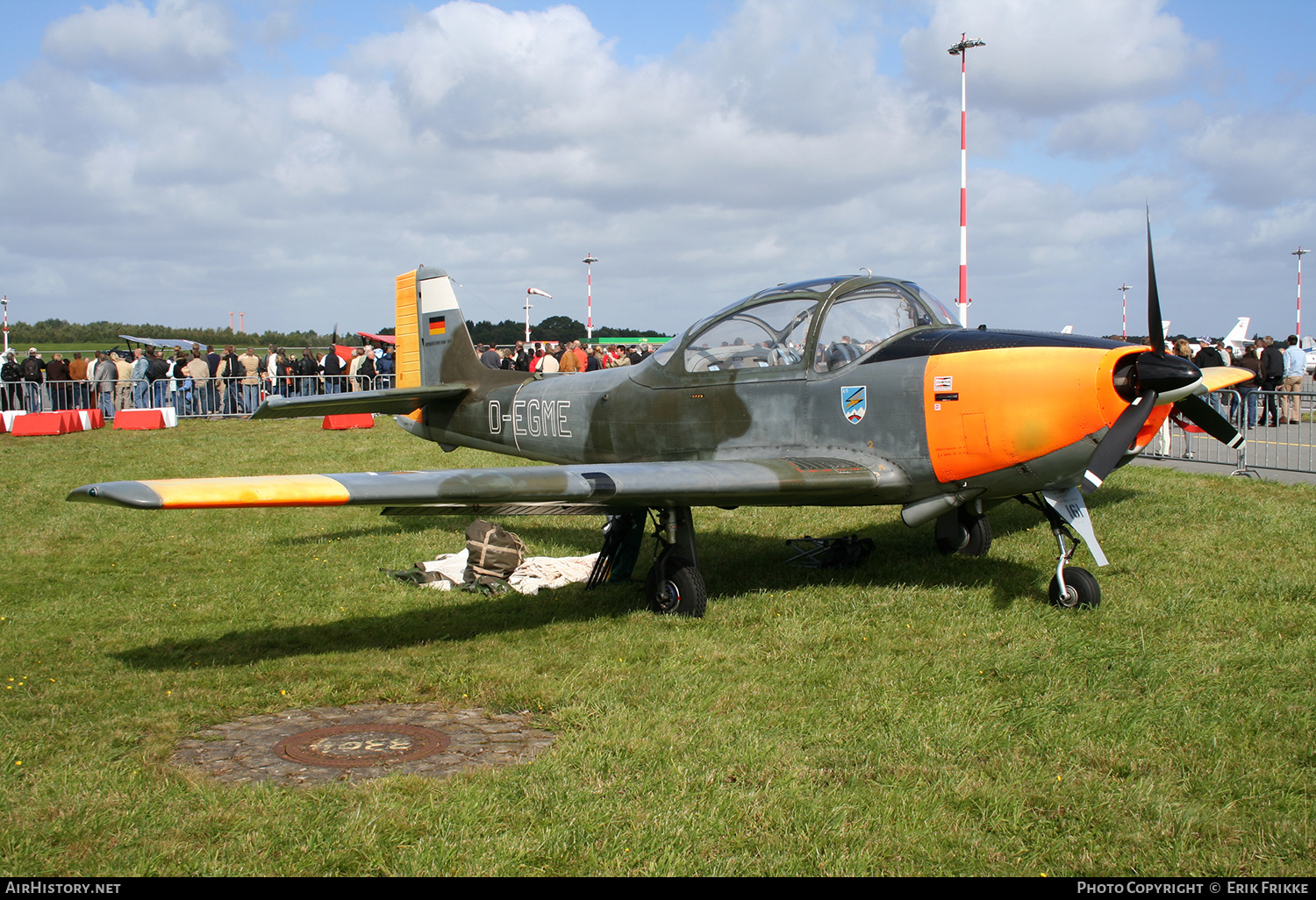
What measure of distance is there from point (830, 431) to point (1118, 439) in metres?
2.00

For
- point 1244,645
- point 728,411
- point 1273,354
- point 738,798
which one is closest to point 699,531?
point 728,411

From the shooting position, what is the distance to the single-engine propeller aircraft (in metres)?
5.99

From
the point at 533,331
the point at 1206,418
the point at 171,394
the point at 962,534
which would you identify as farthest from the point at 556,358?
the point at 533,331

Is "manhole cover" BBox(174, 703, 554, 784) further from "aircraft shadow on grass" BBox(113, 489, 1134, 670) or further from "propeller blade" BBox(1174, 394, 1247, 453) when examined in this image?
"propeller blade" BBox(1174, 394, 1247, 453)

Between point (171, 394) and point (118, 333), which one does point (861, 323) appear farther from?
point (118, 333)

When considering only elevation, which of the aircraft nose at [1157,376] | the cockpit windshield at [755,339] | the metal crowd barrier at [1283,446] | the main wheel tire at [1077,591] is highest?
the cockpit windshield at [755,339]

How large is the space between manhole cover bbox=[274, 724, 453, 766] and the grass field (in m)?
0.40

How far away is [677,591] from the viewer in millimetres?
7066

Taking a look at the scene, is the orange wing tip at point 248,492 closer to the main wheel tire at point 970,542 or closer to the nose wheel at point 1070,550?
the nose wheel at point 1070,550

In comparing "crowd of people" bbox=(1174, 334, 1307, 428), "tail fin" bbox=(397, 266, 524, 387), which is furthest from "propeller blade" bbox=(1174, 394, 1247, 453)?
"crowd of people" bbox=(1174, 334, 1307, 428)

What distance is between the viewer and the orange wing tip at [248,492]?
4.79 metres

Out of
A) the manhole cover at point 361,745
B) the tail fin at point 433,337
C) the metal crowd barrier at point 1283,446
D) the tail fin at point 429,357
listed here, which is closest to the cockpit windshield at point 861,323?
the manhole cover at point 361,745

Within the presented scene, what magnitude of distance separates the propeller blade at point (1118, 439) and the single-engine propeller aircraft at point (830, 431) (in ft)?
0.04

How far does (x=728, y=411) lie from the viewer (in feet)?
25.5
